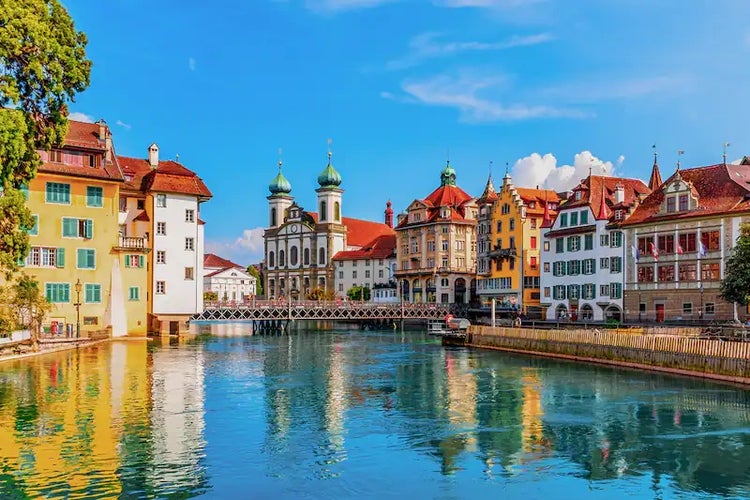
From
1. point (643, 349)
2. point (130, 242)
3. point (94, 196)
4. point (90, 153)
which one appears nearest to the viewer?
point (643, 349)

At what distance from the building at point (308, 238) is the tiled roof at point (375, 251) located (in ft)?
10.3

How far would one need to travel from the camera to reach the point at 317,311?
91.6m

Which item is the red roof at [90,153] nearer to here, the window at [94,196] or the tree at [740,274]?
the window at [94,196]

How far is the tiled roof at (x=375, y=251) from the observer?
414 ft

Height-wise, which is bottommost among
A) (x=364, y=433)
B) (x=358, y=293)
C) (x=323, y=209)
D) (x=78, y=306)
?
(x=364, y=433)

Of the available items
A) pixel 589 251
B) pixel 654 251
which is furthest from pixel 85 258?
pixel 654 251

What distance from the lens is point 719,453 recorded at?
864 inches

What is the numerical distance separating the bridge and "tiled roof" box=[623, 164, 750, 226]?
3462 cm

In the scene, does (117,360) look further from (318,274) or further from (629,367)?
(318,274)

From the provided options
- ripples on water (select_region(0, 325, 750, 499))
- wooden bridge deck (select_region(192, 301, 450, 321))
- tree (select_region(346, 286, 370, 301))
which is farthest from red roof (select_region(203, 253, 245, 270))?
ripples on water (select_region(0, 325, 750, 499))

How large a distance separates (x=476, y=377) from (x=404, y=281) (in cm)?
7210

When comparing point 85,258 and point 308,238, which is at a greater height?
point 308,238

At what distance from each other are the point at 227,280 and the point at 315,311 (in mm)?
88625

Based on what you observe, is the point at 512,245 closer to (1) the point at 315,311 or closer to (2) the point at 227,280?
(1) the point at 315,311
